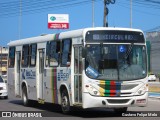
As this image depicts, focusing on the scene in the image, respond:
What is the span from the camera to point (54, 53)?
707 inches

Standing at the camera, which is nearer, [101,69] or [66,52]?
[101,69]

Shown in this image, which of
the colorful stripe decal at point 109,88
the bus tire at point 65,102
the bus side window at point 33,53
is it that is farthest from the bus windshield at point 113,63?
the bus side window at point 33,53

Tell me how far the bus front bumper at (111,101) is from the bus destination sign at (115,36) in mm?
2071

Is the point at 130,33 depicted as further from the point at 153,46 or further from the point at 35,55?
the point at 153,46

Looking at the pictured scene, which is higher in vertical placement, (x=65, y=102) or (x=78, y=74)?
(x=78, y=74)

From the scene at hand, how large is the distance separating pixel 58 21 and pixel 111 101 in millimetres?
49068

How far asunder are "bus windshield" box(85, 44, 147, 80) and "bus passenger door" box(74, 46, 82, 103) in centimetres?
43

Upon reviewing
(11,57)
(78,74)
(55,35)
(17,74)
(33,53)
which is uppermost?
(55,35)

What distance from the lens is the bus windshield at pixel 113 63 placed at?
50.2 feet

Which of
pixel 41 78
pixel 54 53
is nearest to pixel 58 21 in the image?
pixel 41 78

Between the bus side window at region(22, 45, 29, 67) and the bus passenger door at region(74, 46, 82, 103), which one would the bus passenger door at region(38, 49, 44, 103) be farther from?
the bus passenger door at region(74, 46, 82, 103)

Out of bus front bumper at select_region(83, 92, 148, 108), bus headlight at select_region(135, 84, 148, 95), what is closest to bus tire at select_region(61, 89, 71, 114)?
bus front bumper at select_region(83, 92, 148, 108)

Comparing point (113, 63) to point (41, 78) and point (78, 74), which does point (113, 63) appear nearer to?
point (78, 74)

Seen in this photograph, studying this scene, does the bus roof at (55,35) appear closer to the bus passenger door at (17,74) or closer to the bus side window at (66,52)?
the bus side window at (66,52)
